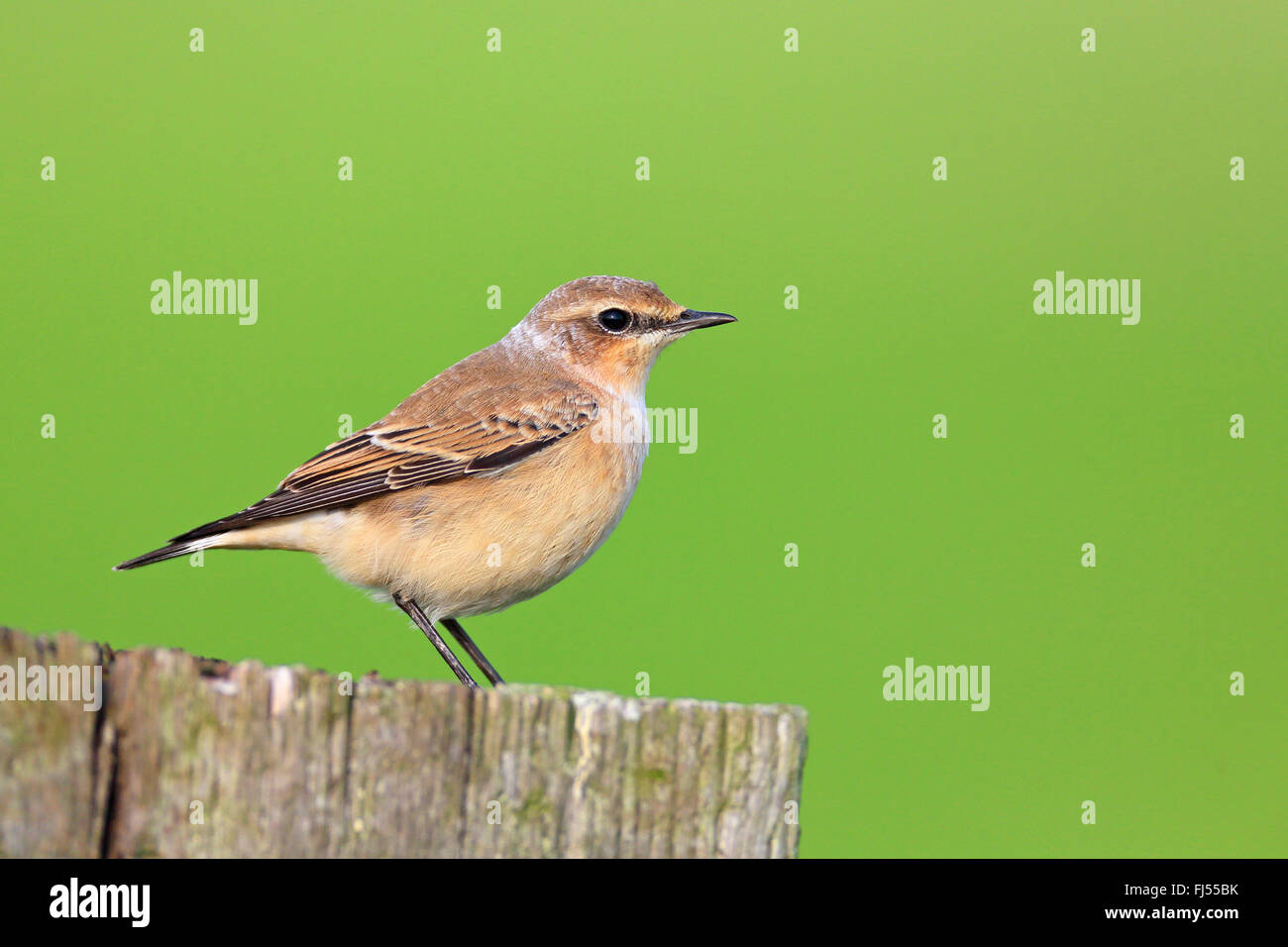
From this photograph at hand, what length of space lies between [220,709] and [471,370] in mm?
4514

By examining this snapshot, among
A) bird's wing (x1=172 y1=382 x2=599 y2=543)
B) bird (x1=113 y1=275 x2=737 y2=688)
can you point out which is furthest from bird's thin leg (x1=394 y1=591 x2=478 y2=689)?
bird's wing (x1=172 y1=382 x2=599 y2=543)

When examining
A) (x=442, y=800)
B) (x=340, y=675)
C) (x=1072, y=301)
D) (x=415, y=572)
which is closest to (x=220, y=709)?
(x=340, y=675)

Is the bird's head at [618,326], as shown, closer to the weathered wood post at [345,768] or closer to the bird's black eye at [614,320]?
the bird's black eye at [614,320]

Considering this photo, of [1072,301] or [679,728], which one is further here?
[1072,301]

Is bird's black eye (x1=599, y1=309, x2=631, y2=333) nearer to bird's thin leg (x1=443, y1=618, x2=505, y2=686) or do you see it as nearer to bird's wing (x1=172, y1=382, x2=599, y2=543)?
bird's wing (x1=172, y1=382, x2=599, y2=543)

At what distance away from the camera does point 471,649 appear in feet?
23.3

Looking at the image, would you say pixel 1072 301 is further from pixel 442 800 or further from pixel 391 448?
pixel 442 800

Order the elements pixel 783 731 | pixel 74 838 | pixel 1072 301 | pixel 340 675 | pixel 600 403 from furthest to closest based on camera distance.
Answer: pixel 1072 301
pixel 600 403
pixel 783 731
pixel 340 675
pixel 74 838

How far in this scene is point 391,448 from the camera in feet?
22.0

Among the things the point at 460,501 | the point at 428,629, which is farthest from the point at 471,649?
the point at 460,501

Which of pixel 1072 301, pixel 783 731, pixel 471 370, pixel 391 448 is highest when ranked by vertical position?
pixel 1072 301

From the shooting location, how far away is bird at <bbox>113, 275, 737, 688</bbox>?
21.2ft

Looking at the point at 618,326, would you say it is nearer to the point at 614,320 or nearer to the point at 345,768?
the point at 614,320

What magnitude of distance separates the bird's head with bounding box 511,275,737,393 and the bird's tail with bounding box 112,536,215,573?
2.35 m
